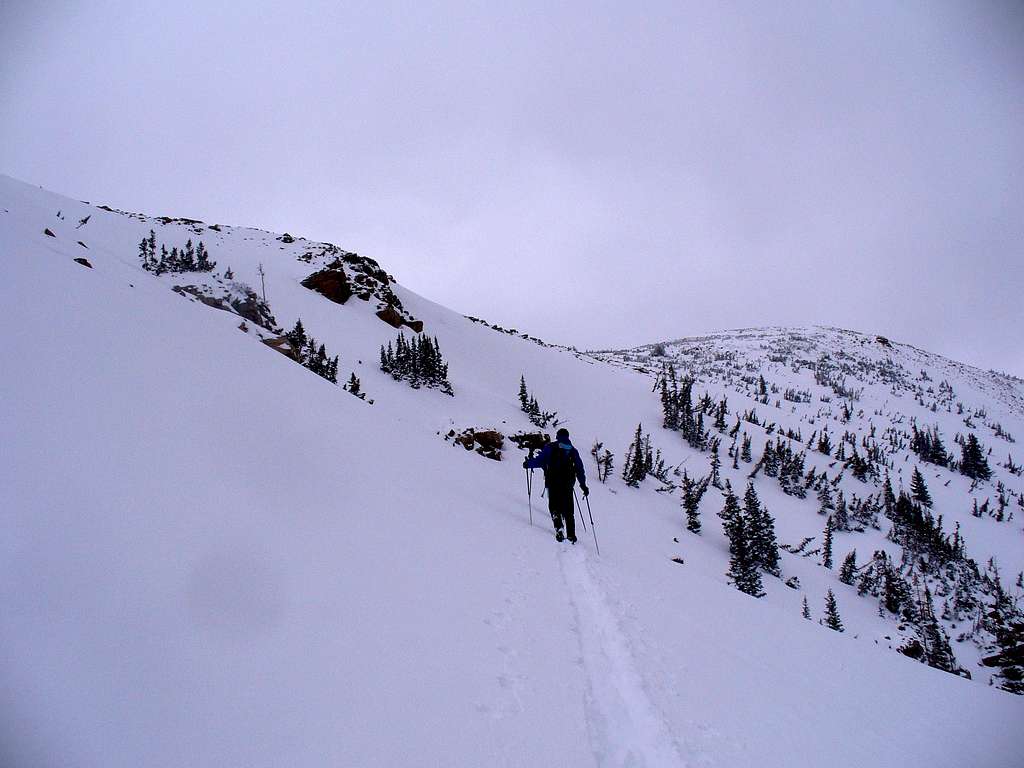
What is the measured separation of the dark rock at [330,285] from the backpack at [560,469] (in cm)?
2581

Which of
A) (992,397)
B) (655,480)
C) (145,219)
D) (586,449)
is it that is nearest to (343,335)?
(586,449)

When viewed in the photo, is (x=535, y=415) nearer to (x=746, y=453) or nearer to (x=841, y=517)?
(x=746, y=453)

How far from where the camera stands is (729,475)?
83.1 feet

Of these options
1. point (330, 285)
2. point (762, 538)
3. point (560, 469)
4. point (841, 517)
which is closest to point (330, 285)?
point (330, 285)

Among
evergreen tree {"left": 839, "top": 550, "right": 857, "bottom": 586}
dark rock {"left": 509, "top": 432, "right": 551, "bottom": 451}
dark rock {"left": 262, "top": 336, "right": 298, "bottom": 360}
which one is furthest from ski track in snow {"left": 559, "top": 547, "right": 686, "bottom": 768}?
evergreen tree {"left": 839, "top": 550, "right": 857, "bottom": 586}

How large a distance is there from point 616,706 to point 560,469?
454cm

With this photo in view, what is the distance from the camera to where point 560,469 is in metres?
7.71

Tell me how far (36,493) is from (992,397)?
123767mm

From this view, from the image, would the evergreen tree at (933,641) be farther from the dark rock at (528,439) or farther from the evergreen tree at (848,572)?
the dark rock at (528,439)

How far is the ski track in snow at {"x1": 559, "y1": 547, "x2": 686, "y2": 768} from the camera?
283cm

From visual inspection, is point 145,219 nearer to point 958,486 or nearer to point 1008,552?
point 1008,552

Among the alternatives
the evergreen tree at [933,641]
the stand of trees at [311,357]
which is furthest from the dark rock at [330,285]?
the evergreen tree at [933,641]

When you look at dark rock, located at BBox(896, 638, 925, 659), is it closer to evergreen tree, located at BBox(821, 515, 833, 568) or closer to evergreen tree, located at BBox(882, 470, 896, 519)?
evergreen tree, located at BBox(821, 515, 833, 568)

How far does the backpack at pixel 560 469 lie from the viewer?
25.1ft
